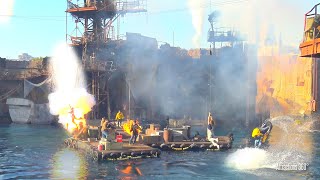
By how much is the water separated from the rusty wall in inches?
1496

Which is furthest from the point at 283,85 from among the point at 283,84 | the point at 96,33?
the point at 96,33

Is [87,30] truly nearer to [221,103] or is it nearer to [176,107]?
[176,107]

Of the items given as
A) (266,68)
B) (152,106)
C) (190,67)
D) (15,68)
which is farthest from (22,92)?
(266,68)

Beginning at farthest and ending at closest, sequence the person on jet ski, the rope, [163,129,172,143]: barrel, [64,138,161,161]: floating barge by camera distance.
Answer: the rope < [163,129,172,143]: barrel < [64,138,161,161]: floating barge < the person on jet ski

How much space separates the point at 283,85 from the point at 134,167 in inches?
2247

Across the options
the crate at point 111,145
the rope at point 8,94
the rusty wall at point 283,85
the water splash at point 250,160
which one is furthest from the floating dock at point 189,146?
the rope at point 8,94

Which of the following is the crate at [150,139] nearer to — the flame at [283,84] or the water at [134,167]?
the water at [134,167]

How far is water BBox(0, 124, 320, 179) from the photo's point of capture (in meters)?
23.0

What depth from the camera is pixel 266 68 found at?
262 feet

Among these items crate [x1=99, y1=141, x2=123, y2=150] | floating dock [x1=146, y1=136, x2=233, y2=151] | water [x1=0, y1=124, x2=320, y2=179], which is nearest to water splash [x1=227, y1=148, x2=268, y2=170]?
water [x1=0, y1=124, x2=320, y2=179]

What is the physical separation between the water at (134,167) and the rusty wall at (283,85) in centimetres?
3800

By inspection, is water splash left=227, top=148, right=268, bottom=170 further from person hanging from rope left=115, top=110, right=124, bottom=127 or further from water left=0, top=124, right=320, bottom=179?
person hanging from rope left=115, top=110, right=124, bottom=127

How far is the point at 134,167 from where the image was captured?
2512cm

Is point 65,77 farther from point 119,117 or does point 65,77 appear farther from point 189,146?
point 189,146
